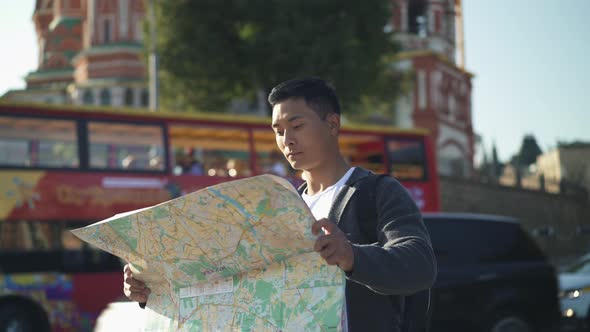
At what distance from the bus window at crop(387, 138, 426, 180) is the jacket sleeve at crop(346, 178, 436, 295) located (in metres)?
12.8

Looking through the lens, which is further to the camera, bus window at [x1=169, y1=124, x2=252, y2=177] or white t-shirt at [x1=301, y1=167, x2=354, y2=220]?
bus window at [x1=169, y1=124, x2=252, y2=177]

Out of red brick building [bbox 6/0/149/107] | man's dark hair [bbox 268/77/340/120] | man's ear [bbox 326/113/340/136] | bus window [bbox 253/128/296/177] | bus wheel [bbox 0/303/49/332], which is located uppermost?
red brick building [bbox 6/0/149/107]

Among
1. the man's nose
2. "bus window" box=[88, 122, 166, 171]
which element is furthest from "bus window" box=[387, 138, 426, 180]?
the man's nose

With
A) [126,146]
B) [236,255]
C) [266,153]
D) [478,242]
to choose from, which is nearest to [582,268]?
[478,242]

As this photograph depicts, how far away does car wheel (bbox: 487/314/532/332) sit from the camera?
25.6 ft

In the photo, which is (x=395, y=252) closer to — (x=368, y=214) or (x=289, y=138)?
(x=368, y=214)

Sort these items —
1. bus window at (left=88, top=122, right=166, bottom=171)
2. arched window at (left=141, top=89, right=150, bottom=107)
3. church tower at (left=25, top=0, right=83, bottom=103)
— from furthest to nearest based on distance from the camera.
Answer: church tower at (left=25, top=0, right=83, bottom=103)
arched window at (left=141, top=89, right=150, bottom=107)
bus window at (left=88, top=122, right=166, bottom=171)

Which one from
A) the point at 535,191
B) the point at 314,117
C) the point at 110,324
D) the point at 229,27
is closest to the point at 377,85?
the point at 229,27

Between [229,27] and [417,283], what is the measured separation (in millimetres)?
23390

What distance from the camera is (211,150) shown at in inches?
540

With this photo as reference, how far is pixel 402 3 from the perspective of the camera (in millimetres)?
48125

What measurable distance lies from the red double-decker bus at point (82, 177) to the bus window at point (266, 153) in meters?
0.02

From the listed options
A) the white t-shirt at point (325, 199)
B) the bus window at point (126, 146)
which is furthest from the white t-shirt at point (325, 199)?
the bus window at point (126, 146)

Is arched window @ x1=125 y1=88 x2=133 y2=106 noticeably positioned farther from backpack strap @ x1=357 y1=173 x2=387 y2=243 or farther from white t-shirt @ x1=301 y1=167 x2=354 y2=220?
backpack strap @ x1=357 y1=173 x2=387 y2=243
